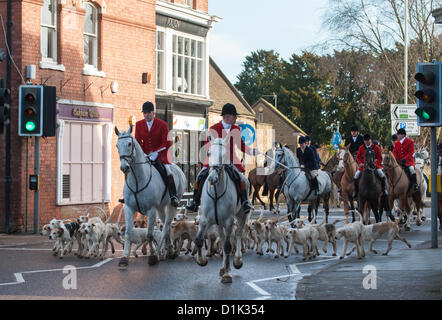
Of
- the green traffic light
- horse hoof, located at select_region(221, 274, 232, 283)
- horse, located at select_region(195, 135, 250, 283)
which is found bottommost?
horse hoof, located at select_region(221, 274, 232, 283)

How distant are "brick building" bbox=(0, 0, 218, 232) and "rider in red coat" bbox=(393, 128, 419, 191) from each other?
9.37 meters

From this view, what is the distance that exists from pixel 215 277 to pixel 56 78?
13565 mm

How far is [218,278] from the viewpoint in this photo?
11.8 m

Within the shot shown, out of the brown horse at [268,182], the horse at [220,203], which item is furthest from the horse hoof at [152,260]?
the brown horse at [268,182]

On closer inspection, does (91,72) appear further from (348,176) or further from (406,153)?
(406,153)

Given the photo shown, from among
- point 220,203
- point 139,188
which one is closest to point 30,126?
point 139,188

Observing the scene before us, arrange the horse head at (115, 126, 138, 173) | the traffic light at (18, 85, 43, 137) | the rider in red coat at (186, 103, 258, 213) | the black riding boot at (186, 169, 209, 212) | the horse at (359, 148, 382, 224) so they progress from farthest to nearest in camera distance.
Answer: the horse at (359, 148, 382, 224) → the traffic light at (18, 85, 43, 137) → the horse head at (115, 126, 138, 173) → the black riding boot at (186, 169, 209, 212) → the rider in red coat at (186, 103, 258, 213)

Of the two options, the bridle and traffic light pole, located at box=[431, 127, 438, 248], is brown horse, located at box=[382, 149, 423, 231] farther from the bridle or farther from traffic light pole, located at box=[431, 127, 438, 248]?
traffic light pole, located at box=[431, 127, 438, 248]

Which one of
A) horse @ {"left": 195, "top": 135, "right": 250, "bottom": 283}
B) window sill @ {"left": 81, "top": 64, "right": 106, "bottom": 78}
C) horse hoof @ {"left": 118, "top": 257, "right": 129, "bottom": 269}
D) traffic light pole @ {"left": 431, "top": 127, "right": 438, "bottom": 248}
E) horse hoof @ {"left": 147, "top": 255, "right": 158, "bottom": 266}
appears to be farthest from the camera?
window sill @ {"left": 81, "top": 64, "right": 106, "bottom": 78}

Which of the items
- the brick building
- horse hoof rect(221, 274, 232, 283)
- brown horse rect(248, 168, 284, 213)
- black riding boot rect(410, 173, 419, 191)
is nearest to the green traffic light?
the brick building

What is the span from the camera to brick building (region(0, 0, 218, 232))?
22.6 metres

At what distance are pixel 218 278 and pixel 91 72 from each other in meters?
15.0

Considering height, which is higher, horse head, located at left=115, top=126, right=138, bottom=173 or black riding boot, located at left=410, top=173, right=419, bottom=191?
horse head, located at left=115, top=126, right=138, bottom=173
